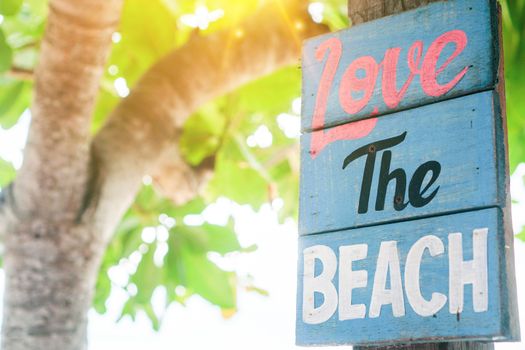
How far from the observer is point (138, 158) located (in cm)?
165

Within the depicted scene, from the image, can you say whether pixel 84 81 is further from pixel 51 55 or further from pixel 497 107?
pixel 497 107

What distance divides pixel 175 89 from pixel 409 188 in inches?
39.5

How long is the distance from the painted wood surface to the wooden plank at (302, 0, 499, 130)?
0.50ft

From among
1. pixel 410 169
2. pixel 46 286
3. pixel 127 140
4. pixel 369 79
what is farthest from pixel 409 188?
pixel 127 140

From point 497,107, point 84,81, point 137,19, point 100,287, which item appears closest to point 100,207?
point 84,81

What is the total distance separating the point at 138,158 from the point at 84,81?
0.25m

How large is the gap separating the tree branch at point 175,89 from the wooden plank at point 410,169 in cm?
74

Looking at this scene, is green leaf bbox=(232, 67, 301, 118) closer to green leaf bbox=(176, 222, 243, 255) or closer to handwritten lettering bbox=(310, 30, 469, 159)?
green leaf bbox=(176, 222, 243, 255)

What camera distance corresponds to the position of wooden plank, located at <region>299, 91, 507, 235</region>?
2.62 feet

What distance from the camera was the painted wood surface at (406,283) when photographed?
750mm

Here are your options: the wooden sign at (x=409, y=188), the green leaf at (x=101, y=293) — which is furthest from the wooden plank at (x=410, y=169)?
the green leaf at (x=101, y=293)

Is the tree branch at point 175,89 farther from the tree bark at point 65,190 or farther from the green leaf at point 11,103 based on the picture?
the green leaf at point 11,103

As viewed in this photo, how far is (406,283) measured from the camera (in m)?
0.80

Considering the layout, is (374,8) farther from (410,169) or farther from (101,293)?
(101,293)
